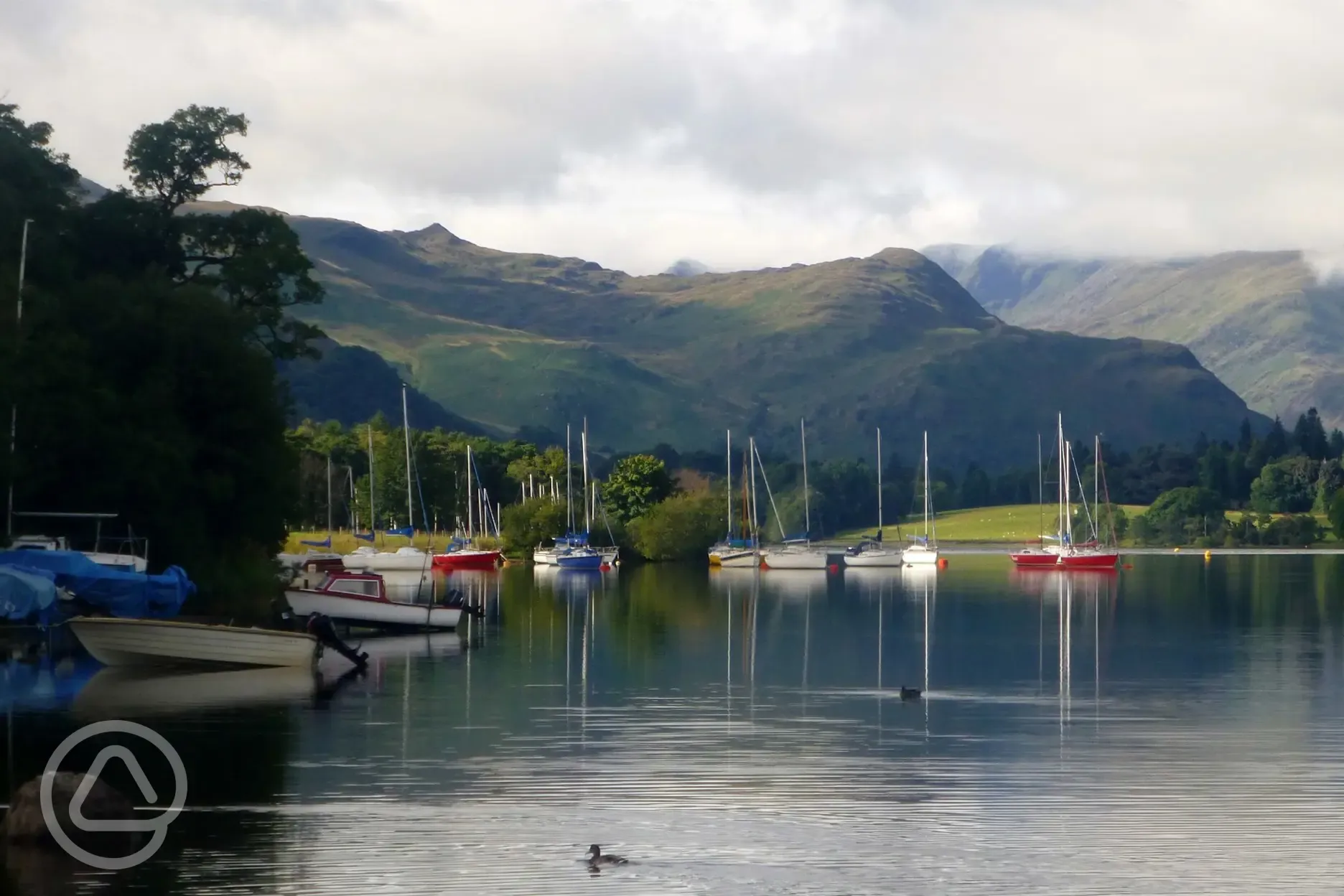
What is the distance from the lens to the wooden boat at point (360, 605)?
6431 centimetres

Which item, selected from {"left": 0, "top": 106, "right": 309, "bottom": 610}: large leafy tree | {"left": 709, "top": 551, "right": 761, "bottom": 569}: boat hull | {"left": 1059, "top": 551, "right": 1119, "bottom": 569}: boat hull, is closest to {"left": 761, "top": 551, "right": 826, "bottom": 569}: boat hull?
{"left": 709, "top": 551, "right": 761, "bottom": 569}: boat hull

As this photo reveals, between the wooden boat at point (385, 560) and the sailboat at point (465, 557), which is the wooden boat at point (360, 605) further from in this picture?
the sailboat at point (465, 557)

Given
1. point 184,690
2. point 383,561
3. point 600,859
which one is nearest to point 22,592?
point 184,690

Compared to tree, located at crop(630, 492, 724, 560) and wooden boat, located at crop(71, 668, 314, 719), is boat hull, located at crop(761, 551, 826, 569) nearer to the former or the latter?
tree, located at crop(630, 492, 724, 560)

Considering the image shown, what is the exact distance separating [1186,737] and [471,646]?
30.0m

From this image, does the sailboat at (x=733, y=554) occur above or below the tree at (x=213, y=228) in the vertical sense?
below

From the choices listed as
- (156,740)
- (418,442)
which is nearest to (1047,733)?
(156,740)

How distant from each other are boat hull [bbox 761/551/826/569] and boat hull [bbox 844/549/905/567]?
5.53 m

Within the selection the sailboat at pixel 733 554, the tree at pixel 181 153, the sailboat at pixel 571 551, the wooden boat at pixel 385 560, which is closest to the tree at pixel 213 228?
the tree at pixel 181 153

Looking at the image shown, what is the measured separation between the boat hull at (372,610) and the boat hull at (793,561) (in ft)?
255

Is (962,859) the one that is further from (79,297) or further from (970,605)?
(970,605)

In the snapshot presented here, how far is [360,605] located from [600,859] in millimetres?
42099

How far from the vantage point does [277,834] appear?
86.9ft

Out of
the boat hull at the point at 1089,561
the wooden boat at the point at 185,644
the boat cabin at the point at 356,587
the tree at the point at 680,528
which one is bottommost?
the wooden boat at the point at 185,644
